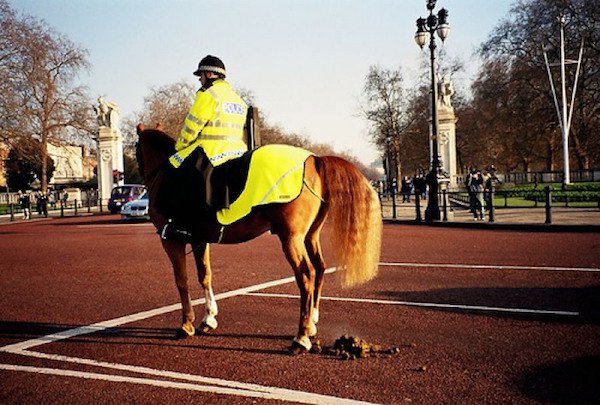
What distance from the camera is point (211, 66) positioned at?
5270mm

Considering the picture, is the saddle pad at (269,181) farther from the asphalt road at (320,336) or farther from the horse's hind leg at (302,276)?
the asphalt road at (320,336)

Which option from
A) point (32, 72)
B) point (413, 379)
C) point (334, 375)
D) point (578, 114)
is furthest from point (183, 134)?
point (578, 114)

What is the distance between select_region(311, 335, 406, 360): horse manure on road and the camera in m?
4.48

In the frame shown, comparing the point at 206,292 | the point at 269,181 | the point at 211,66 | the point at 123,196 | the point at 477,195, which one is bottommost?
the point at 206,292

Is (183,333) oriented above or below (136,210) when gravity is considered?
below

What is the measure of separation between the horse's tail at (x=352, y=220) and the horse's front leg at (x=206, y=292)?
4.94 feet

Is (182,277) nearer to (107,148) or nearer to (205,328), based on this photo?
(205,328)

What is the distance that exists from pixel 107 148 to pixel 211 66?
40238 mm

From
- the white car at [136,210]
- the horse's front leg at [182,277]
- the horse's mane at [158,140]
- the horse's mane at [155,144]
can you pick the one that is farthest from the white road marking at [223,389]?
the white car at [136,210]

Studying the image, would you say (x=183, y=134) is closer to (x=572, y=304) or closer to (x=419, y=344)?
(x=419, y=344)

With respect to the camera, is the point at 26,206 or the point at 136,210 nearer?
the point at 136,210

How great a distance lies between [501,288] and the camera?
7.12 metres

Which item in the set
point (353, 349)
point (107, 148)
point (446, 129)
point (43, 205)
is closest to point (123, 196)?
point (43, 205)

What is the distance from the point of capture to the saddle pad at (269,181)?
15.8ft
